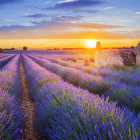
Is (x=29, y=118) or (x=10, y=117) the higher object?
(x=10, y=117)

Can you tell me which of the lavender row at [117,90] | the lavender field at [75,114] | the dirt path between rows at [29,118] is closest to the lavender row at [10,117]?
the lavender field at [75,114]

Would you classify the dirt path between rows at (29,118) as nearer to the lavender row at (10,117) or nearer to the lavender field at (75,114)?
the lavender field at (75,114)

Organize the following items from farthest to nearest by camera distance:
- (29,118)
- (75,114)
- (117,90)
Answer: (117,90)
(29,118)
(75,114)

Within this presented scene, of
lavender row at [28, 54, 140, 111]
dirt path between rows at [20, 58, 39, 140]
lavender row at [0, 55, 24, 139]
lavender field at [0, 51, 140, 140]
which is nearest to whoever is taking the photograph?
lavender field at [0, 51, 140, 140]

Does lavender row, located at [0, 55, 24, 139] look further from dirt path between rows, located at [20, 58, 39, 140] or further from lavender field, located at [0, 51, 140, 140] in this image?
dirt path between rows, located at [20, 58, 39, 140]

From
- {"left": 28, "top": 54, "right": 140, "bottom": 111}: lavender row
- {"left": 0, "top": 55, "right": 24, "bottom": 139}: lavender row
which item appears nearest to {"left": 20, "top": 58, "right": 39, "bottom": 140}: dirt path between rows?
{"left": 0, "top": 55, "right": 24, "bottom": 139}: lavender row

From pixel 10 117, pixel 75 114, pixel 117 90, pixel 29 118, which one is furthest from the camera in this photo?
pixel 117 90

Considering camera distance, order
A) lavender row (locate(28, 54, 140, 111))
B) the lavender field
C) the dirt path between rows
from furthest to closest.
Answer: lavender row (locate(28, 54, 140, 111)) → the dirt path between rows → the lavender field

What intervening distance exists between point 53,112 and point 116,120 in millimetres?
954

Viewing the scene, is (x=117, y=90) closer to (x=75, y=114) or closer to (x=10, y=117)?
(x=75, y=114)

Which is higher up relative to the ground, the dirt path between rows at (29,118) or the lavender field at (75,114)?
the lavender field at (75,114)

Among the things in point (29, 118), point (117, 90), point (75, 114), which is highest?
point (75, 114)

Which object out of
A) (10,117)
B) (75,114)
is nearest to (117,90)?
(75,114)

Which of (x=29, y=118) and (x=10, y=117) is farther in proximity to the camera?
(x=29, y=118)
